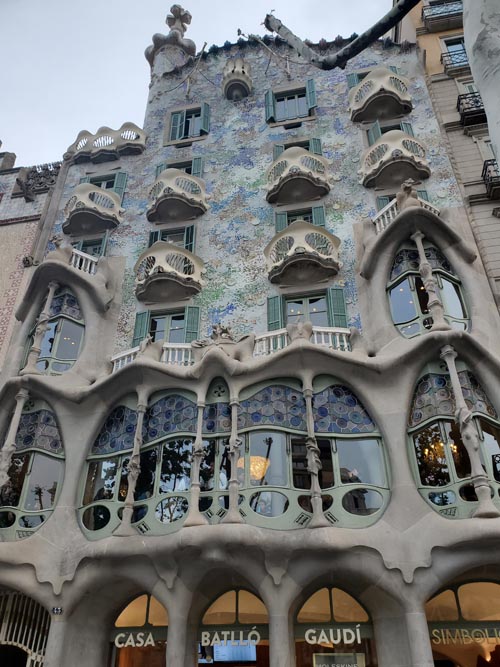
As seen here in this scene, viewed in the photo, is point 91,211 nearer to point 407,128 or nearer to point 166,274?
point 166,274

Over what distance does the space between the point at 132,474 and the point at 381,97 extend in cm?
1700

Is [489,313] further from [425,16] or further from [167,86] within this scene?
[167,86]

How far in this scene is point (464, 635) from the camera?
40.0 feet

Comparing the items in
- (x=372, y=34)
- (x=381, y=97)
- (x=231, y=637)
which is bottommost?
(x=231, y=637)

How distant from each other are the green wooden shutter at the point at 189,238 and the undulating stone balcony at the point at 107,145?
6274 mm

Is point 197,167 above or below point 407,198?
above

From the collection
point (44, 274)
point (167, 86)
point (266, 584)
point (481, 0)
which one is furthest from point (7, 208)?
point (481, 0)

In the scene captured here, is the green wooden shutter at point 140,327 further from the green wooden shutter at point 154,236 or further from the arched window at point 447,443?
the arched window at point 447,443

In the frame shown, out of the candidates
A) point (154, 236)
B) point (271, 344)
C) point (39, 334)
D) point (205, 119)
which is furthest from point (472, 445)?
point (205, 119)

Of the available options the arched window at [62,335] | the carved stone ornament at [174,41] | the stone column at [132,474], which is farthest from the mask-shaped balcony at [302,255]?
the carved stone ornament at [174,41]

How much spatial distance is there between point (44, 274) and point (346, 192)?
11212 mm

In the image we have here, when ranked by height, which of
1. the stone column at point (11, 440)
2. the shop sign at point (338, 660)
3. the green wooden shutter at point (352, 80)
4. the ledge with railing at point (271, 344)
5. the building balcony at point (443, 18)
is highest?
the building balcony at point (443, 18)

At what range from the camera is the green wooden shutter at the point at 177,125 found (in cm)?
2447

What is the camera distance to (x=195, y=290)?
1856cm
